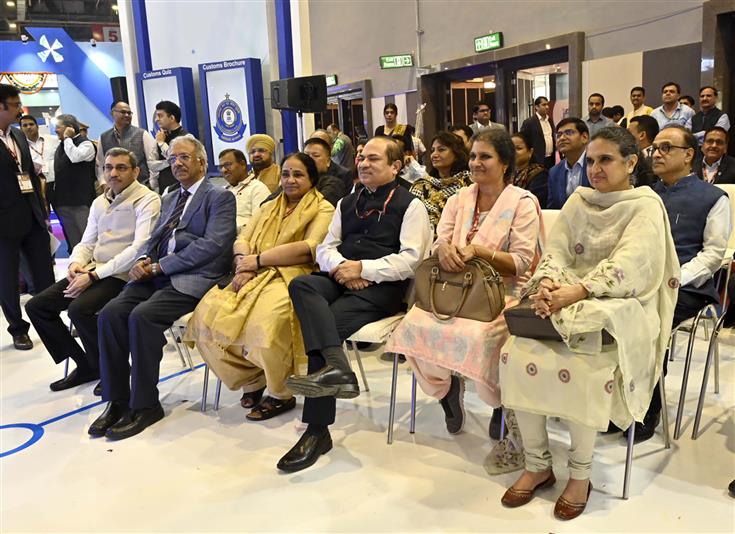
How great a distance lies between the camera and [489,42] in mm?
8156

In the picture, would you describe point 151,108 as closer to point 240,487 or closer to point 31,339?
point 31,339

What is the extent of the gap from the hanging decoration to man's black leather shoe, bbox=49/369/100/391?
13184 millimetres

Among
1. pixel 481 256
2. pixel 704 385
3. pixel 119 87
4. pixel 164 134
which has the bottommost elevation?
pixel 704 385

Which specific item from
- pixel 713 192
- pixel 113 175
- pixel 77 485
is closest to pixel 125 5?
pixel 113 175

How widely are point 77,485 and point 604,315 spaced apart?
216 centimetres

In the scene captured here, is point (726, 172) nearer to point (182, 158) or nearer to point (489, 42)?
point (182, 158)

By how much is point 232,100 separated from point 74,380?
4799 millimetres

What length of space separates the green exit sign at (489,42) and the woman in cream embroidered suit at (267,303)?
18.6 feet

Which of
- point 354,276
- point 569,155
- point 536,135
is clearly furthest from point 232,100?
point 354,276

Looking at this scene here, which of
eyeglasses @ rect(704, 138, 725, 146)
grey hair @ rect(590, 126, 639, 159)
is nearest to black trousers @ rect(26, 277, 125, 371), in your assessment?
grey hair @ rect(590, 126, 639, 159)

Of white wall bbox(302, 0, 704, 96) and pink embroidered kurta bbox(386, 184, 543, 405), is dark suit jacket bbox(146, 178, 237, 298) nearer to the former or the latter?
pink embroidered kurta bbox(386, 184, 543, 405)

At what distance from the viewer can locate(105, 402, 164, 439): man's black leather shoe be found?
2.97 metres

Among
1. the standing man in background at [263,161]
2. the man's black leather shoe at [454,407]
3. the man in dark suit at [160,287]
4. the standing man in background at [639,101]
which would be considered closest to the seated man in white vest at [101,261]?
the man in dark suit at [160,287]

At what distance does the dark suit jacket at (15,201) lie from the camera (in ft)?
14.1
